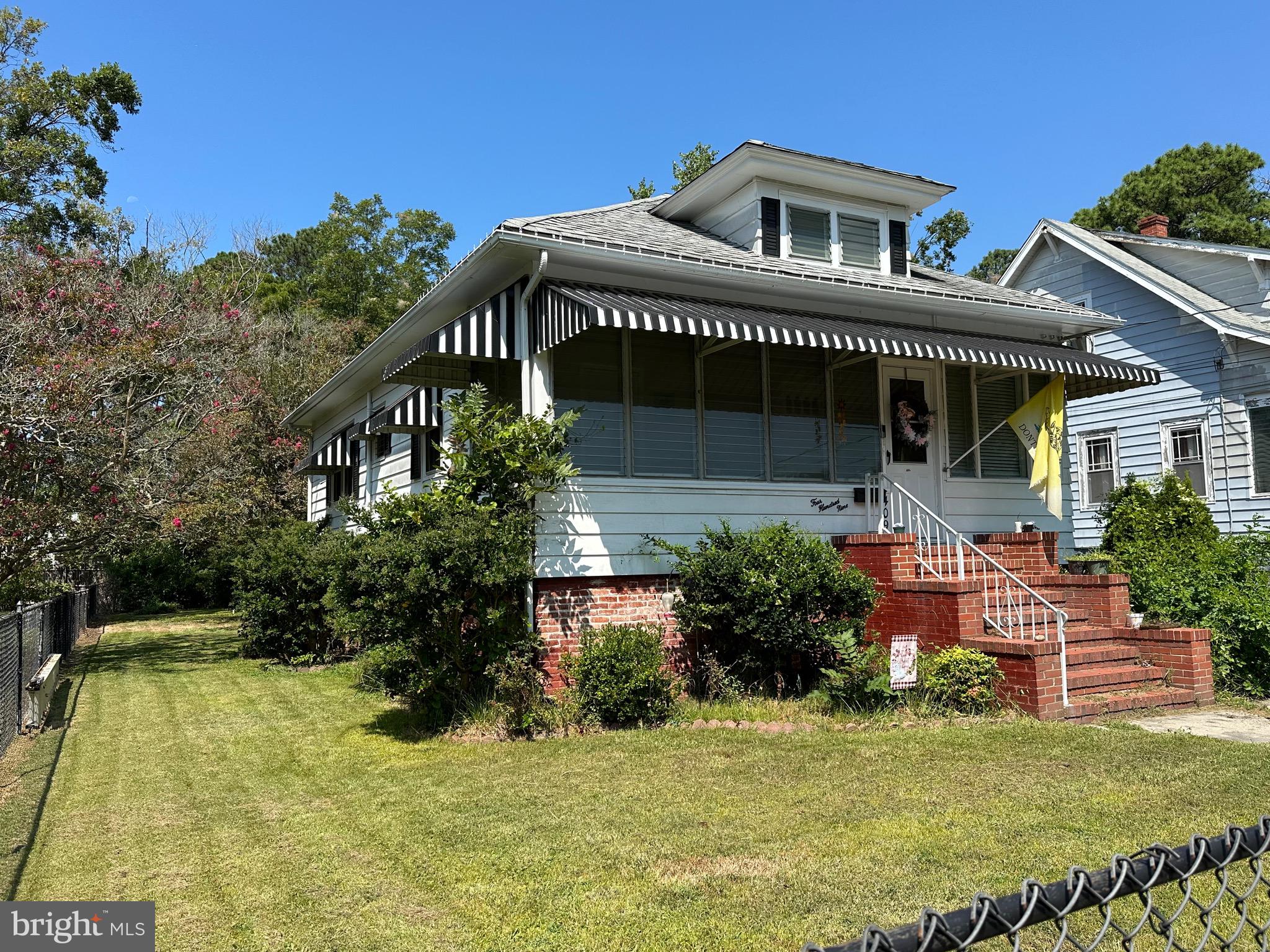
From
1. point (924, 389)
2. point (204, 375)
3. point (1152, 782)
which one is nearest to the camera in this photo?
point (1152, 782)

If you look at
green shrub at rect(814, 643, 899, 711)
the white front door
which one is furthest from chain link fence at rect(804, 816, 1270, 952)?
the white front door

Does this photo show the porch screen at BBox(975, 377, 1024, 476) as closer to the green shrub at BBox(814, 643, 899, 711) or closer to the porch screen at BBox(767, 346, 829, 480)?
the porch screen at BBox(767, 346, 829, 480)

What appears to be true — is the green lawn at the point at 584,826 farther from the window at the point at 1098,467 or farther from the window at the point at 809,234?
the window at the point at 1098,467

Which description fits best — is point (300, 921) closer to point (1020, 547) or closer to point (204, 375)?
point (1020, 547)

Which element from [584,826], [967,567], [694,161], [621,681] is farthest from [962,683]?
[694,161]

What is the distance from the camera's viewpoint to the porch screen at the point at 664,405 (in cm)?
1012

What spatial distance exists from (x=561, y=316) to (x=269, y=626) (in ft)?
26.6

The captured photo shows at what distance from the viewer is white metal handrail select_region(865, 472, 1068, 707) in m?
9.07

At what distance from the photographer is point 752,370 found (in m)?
11.0

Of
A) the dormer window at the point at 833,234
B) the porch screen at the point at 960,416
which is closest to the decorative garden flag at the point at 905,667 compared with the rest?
the porch screen at the point at 960,416

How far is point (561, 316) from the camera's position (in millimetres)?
8727

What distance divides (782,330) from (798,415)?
2.18 m

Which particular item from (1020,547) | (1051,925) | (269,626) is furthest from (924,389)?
(269,626)

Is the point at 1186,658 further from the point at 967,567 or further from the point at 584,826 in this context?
the point at 584,826
